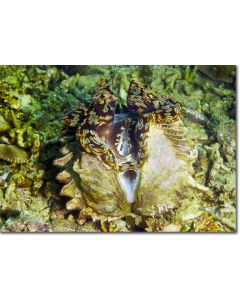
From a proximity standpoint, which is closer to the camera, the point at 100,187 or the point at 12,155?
the point at 100,187

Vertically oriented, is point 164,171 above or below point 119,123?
below

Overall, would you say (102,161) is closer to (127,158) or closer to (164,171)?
(127,158)

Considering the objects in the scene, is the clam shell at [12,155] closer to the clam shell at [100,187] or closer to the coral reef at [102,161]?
the coral reef at [102,161]

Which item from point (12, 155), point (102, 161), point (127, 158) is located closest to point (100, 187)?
point (102, 161)

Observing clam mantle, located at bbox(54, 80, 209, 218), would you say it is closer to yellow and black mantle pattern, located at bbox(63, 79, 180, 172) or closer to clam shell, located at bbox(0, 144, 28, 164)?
yellow and black mantle pattern, located at bbox(63, 79, 180, 172)

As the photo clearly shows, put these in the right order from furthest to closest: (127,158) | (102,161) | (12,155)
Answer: (12,155) → (127,158) → (102,161)

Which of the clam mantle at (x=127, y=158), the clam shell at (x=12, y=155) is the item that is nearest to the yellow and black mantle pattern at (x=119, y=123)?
the clam mantle at (x=127, y=158)

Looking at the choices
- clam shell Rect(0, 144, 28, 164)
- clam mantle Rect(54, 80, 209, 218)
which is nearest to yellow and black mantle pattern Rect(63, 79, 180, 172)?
clam mantle Rect(54, 80, 209, 218)

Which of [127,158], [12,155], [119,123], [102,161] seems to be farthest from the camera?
[12,155]
